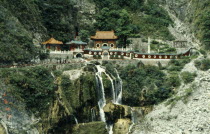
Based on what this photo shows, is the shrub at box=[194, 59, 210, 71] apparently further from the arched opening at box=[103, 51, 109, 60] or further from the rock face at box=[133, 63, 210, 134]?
the arched opening at box=[103, 51, 109, 60]

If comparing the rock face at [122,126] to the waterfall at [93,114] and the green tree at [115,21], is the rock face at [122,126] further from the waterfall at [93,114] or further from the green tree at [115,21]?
the green tree at [115,21]

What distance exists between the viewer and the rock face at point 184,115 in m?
46.0

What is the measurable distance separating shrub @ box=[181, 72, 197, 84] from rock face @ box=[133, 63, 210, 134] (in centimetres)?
159

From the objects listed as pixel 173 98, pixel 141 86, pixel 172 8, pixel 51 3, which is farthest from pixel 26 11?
pixel 172 8

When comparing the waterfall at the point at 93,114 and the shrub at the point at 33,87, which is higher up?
the shrub at the point at 33,87

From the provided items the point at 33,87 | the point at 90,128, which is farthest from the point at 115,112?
the point at 33,87

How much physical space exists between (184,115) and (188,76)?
41.4 feet

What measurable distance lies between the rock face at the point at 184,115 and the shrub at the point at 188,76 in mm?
1591

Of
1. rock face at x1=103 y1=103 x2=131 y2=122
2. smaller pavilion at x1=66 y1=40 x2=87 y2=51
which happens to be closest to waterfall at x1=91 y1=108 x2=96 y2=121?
rock face at x1=103 y1=103 x2=131 y2=122

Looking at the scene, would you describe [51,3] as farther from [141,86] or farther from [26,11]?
[141,86]

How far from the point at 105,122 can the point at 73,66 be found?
11856 mm

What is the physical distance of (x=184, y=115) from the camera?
49000 millimetres

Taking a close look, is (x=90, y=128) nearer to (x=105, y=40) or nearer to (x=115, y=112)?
(x=115, y=112)

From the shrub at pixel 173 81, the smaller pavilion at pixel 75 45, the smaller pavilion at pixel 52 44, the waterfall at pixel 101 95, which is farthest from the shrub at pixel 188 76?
the smaller pavilion at pixel 52 44
